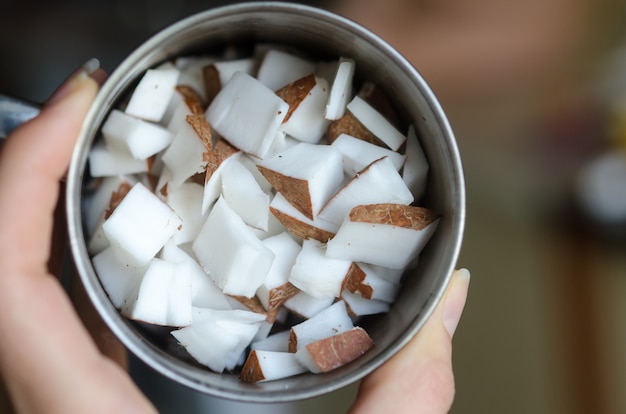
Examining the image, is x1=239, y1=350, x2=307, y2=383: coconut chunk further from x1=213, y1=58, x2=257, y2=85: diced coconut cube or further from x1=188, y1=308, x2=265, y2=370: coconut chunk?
x1=213, y1=58, x2=257, y2=85: diced coconut cube

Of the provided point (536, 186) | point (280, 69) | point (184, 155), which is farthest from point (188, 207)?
point (536, 186)

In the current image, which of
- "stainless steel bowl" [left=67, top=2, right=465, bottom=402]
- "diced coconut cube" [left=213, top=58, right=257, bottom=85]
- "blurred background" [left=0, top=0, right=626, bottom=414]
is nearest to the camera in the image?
"stainless steel bowl" [left=67, top=2, right=465, bottom=402]

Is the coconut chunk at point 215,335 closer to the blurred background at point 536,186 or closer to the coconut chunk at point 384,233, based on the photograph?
the coconut chunk at point 384,233

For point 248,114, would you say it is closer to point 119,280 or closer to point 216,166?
point 216,166

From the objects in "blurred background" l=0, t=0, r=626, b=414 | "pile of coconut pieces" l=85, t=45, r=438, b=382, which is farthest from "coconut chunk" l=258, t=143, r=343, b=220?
"blurred background" l=0, t=0, r=626, b=414

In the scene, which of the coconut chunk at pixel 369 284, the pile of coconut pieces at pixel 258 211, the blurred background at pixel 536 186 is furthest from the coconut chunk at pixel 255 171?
the blurred background at pixel 536 186

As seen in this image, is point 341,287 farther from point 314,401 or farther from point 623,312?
point 623,312

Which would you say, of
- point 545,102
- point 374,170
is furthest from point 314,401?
point 545,102
